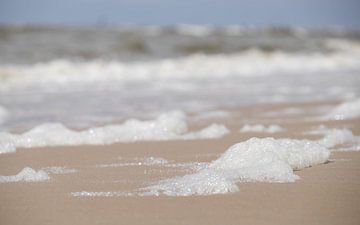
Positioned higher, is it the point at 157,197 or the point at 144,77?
the point at 157,197

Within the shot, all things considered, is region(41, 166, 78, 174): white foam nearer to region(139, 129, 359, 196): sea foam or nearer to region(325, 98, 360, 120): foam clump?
region(139, 129, 359, 196): sea foam

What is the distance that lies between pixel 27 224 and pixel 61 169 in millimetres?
1331

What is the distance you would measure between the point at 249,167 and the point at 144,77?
12197 millimetres

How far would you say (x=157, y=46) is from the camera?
24312mm

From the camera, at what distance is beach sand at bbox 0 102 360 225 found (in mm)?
2906

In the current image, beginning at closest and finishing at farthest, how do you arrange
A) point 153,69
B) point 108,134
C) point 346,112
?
point 108,134
point 346,112
point 153,69

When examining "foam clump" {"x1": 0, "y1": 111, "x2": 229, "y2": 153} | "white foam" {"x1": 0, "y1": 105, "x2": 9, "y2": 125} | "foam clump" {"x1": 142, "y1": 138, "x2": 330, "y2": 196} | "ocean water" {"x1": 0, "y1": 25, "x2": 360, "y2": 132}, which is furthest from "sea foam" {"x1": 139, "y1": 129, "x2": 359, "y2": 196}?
"white foam" {"x1": 0, "y1": 105, "x2": 9, "y2": 125}

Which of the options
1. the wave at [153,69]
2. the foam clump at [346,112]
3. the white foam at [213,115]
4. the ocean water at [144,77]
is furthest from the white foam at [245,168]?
the wave at [153,69]

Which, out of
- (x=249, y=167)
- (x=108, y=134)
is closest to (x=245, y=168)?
(x=249, y=167)

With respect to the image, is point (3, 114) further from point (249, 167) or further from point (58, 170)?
point (249, 167)

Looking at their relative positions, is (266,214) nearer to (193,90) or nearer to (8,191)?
(8,191)

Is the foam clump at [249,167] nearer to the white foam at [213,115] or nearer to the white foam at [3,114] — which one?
the white foam at [213,115]

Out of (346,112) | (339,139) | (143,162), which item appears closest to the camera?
(143,162)

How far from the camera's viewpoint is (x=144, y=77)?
15.8 m
